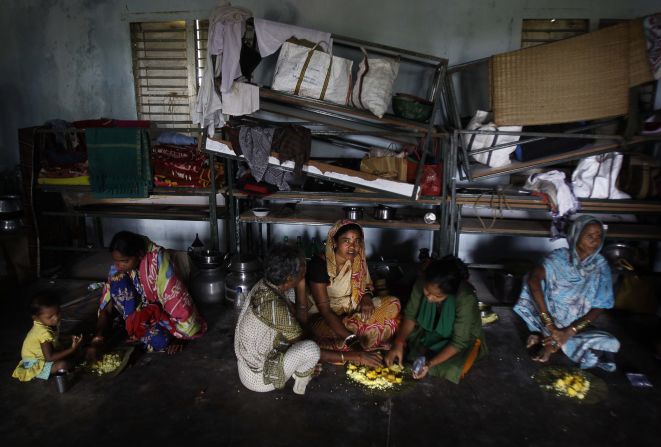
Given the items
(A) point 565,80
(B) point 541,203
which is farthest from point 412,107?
(B) point 541,203

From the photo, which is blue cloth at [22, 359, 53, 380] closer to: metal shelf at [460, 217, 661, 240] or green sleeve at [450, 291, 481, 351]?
green sleeve at [450, 291, 481, 351]

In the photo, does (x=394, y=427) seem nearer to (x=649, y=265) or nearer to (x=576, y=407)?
(x=576, y=407)

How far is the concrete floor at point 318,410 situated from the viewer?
2.51 metres

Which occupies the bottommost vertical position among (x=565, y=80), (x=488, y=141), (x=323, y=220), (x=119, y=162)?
(x=323, y=220)

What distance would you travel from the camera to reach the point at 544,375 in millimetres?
3129

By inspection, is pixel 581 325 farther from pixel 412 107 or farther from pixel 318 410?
pixel 412 107

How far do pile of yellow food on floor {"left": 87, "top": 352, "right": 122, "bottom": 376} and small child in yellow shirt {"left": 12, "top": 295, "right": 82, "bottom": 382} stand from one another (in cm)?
17

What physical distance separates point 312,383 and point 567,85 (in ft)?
10.8

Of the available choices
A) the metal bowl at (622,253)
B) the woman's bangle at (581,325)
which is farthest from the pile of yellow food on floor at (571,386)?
the metal bowl at (622,253)

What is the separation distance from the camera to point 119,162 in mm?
4562

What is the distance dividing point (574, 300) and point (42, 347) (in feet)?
12.8

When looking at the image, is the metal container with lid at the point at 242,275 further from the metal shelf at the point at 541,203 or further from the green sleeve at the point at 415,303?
the metal shelf at the point at 541,203

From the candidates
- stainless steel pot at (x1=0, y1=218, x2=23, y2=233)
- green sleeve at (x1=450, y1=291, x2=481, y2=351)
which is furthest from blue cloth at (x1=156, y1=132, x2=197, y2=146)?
green sleeve at (x1=450, y1=291, x2=481, y2=351)

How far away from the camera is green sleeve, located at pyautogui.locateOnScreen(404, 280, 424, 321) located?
10.3ft
